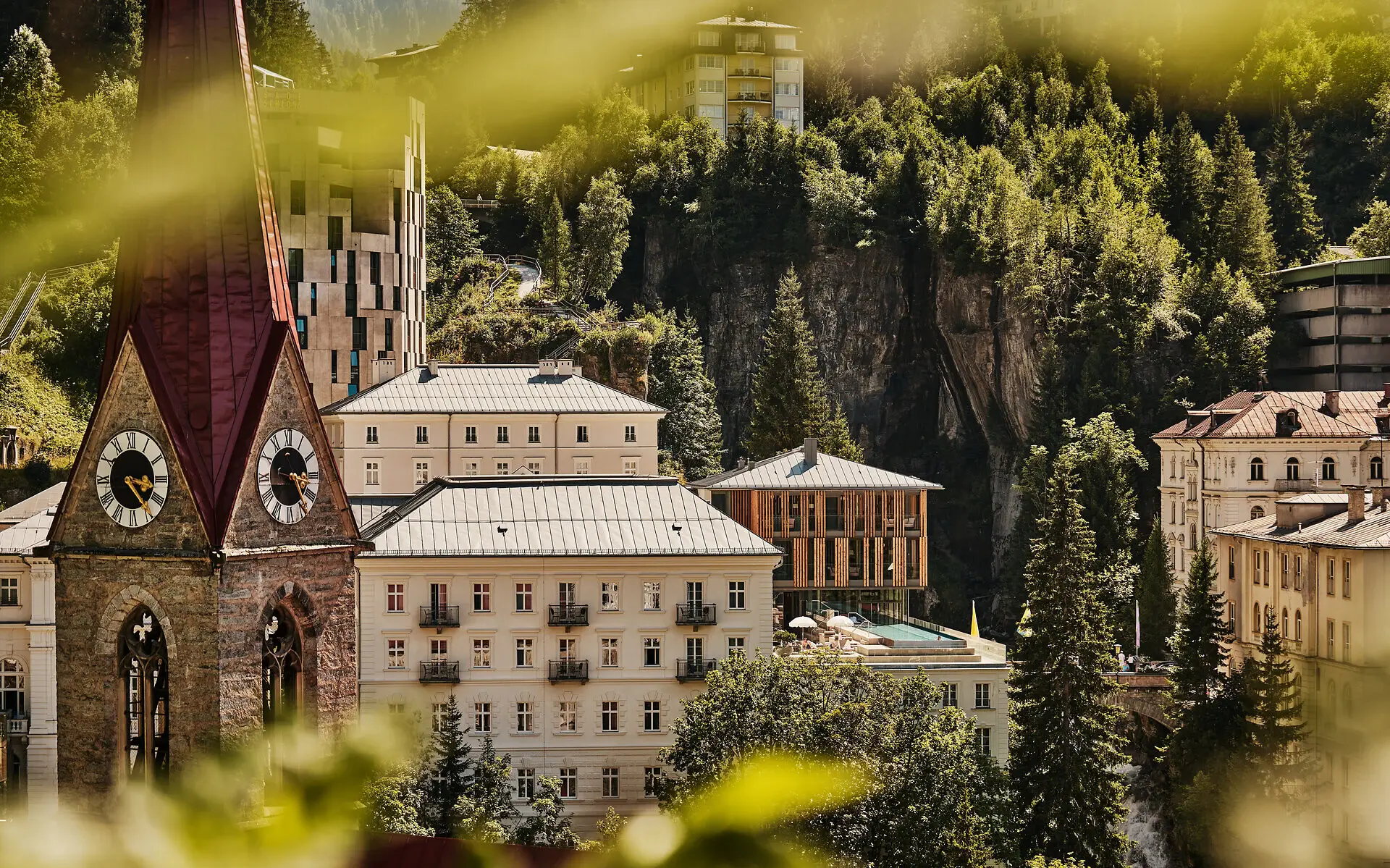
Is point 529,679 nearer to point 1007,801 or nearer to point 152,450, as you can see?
point 1007,801

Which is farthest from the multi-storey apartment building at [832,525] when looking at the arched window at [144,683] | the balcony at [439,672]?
the arched window at [144,683]

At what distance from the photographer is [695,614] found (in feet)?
233

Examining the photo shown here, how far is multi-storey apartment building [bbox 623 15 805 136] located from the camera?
15038 cm

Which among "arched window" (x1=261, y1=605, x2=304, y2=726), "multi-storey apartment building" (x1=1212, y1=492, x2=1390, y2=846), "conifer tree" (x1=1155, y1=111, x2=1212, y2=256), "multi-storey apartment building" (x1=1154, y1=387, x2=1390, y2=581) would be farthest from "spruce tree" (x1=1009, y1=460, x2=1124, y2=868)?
"conifer tree" (x1=1155, y1=111, x2=1212, y2=256)

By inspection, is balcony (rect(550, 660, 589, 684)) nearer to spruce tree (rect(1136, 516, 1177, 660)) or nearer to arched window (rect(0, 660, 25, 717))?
arched window (rect(0, 660, 25, 717))

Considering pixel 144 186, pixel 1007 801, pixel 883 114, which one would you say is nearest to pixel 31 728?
pixel 1007 801

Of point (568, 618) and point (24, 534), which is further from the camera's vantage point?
point (24, 534)

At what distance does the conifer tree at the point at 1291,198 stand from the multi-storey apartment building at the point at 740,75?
3820 cm

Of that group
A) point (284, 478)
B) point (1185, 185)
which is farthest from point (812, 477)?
point (284, 478)

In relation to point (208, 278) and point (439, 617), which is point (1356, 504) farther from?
point (208, 278)

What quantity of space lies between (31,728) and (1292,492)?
2614 inches

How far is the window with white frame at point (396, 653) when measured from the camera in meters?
69.4

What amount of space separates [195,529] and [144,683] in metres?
1.80

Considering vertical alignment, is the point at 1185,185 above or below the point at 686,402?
above
